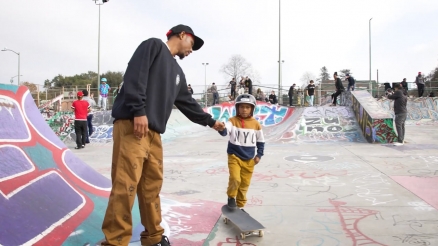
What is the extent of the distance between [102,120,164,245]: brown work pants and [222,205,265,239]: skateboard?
0.99 meters

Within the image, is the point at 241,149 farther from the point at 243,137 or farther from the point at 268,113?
the point at 268,113

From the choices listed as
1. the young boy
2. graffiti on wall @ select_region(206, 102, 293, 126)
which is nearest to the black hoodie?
the young boy

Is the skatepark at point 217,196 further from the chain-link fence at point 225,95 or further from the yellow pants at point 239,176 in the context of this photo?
the chain-link fence at point 225,95

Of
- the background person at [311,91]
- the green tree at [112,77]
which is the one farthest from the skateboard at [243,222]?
the green tree at [112,77]

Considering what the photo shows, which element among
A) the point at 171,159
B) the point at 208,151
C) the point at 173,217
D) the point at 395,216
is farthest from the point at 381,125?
the point at 173,217

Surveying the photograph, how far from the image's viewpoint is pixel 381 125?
11.5 metres

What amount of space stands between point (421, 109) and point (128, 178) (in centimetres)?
2245

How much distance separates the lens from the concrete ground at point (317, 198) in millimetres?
3260

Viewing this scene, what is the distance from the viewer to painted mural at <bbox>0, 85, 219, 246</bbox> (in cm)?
242

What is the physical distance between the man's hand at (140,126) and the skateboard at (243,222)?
4.78 feet

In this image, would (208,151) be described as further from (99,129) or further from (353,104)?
(353,104)

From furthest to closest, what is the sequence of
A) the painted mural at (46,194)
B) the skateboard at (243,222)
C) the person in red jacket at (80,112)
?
the person in red jacket at (80,112) → the skateboard at (243,222) → the painted mural at (46,194)

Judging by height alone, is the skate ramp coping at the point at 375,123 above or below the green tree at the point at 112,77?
below

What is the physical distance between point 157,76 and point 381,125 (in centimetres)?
1078
